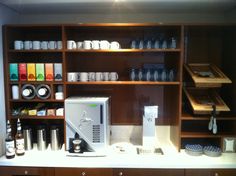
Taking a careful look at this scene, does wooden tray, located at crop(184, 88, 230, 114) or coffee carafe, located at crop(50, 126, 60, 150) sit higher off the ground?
wooden tray, located at crop(184, 88, 230, 114)

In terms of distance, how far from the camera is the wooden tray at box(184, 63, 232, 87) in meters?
2.04

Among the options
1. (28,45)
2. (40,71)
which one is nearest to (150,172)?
(40,71)

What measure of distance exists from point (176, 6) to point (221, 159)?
144cm

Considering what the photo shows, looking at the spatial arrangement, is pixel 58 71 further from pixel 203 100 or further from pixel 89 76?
pixel 203 100

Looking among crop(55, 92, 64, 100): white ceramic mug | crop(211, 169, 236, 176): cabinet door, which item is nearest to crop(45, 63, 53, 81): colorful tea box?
crop(55, 92, 64, 100): white ceramic mug

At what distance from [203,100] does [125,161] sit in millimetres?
949

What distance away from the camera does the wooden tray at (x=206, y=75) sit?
2045 mm

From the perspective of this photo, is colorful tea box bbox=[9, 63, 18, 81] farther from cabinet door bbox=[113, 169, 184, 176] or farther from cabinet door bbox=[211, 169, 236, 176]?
cabinet door bbox=[211, 169, 236, 176]

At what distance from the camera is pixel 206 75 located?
7.02 ft

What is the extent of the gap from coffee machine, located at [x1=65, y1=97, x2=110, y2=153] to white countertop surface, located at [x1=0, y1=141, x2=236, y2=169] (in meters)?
0.13

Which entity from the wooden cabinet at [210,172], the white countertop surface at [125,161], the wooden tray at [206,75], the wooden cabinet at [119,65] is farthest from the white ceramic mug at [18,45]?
the wooden cabinet at [210,172]

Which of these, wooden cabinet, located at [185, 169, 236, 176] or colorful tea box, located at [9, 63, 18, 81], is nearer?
wooden cabinet, located at [185, 169, 236, 176]

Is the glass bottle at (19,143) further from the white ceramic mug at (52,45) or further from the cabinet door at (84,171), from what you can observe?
the white ceramic mug at (52,45)

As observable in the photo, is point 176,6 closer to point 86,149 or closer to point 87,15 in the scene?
point 87,15
